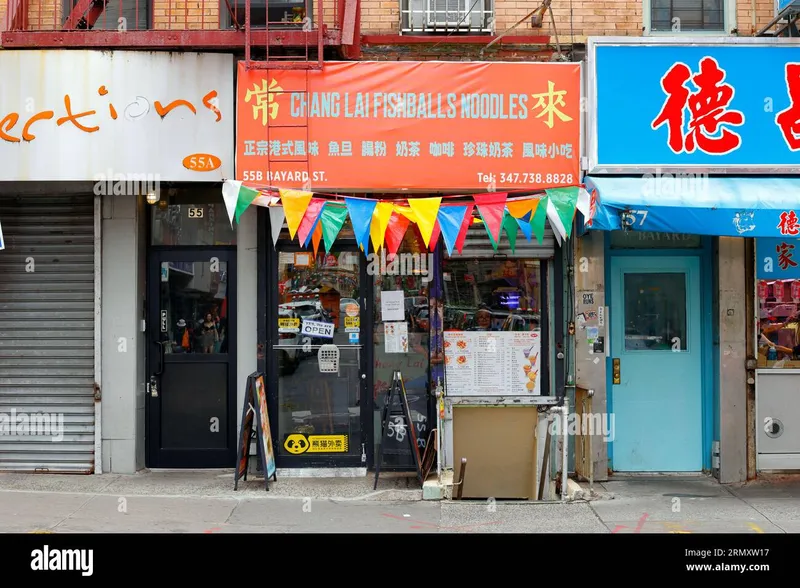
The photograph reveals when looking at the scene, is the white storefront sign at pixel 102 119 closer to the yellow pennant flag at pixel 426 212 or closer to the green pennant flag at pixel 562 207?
the yellow pennant flag at pixel 426 212

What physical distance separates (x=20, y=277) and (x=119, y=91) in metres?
2.43

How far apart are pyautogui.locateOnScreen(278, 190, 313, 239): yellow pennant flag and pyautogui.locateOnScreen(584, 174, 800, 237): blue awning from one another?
2771 mm

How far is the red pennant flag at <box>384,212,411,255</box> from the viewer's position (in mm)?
9047

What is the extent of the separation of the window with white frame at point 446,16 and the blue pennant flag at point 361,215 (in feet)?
7.34

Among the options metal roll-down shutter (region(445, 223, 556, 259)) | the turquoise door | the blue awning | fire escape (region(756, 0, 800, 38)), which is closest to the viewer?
the blue awning

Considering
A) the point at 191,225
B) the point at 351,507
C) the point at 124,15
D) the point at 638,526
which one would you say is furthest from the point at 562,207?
the point at 124,15

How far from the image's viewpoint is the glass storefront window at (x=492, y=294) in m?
10.1

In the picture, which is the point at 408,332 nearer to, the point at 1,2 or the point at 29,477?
the point at 29,477

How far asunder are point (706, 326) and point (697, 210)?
1.88 metres

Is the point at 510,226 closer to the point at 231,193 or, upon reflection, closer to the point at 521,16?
the point at 521,16

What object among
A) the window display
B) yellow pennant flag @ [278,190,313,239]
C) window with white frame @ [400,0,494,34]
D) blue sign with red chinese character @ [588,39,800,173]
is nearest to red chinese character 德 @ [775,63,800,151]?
blue sign with red chinese character @ [588,39,800,173]

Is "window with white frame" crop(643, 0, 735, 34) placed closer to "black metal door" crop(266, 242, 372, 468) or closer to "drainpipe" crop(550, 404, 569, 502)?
"black metal door" crop(266, 242, 372, 468)

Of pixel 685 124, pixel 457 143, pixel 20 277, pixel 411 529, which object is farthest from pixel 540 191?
pixel 20 277

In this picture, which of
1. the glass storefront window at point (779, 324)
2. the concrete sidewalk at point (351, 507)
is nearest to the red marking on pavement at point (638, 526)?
the concrete sidewalk at point (351, 507)
